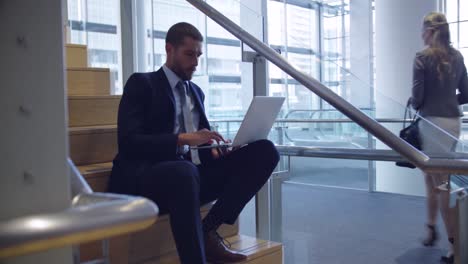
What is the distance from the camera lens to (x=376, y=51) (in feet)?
15.9

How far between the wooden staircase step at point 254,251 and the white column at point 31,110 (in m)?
1.26

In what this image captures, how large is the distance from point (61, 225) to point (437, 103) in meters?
2.55

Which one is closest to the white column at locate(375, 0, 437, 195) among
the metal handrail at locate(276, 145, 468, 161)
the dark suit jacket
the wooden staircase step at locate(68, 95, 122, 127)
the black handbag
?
the black handbag

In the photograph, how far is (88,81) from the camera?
8.12 ft

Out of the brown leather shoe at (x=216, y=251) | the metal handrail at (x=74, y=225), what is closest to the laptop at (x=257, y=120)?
the brown leather shoe at (x=216, y=251)

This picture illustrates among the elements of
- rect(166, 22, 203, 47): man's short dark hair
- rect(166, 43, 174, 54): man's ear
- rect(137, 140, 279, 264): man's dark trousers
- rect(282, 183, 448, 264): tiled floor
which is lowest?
rect(282, 183, 448, 264): tiled floor

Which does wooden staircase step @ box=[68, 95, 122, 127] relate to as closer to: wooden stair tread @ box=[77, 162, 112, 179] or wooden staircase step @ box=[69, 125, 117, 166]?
wooden staircase step @ box=[69, 125, 117, 166]

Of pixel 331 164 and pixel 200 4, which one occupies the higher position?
pixel 200 4

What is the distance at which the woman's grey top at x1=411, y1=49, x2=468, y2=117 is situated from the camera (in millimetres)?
2596

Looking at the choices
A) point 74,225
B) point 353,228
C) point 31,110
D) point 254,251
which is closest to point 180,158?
point 254,251

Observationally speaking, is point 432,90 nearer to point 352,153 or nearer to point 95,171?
point 352,153

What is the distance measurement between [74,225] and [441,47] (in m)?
2.66

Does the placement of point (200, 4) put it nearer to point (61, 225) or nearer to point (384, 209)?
point (61, 225)

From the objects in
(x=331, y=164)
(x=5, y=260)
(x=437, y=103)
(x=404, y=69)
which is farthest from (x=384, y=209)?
(x=5, y=260)
